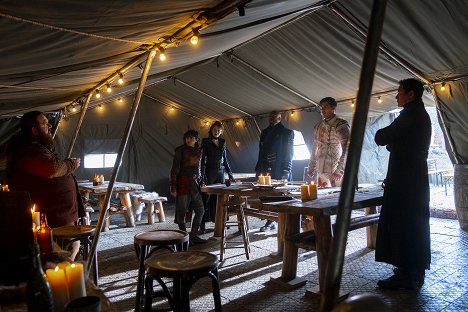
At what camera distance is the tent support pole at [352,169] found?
1316 millimetres

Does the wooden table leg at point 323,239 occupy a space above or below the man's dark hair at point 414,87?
below

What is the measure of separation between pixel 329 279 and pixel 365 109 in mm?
683

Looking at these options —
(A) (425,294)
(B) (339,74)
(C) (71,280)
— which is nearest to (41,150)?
(C) (71,280)

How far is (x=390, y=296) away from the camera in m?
3.12

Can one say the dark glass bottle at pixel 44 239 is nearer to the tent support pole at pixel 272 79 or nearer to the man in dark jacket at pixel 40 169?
the man in dark jacket at pixel 40 169

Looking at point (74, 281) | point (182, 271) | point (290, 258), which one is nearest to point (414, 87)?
point (290, 258)

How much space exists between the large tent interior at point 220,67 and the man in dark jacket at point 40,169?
588 millimetres

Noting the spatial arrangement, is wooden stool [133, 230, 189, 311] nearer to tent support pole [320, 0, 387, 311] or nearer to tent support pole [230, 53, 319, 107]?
tent support pole [320, 0, 387, 311]

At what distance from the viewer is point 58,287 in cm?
122

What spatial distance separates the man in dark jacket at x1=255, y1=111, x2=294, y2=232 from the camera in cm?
Answer: 575

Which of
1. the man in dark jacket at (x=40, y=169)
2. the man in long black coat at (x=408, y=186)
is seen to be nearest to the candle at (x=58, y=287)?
the man in dark jacket at (x=40, y=169)

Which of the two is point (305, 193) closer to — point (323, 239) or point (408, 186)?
point (323, 239)

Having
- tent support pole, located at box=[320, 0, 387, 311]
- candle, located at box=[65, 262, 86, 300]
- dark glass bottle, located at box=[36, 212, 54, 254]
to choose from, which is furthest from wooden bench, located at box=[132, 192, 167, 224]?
tent support pole, located at box=[320, 0, 387, 311]

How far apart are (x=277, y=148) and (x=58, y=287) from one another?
4.82 metres
